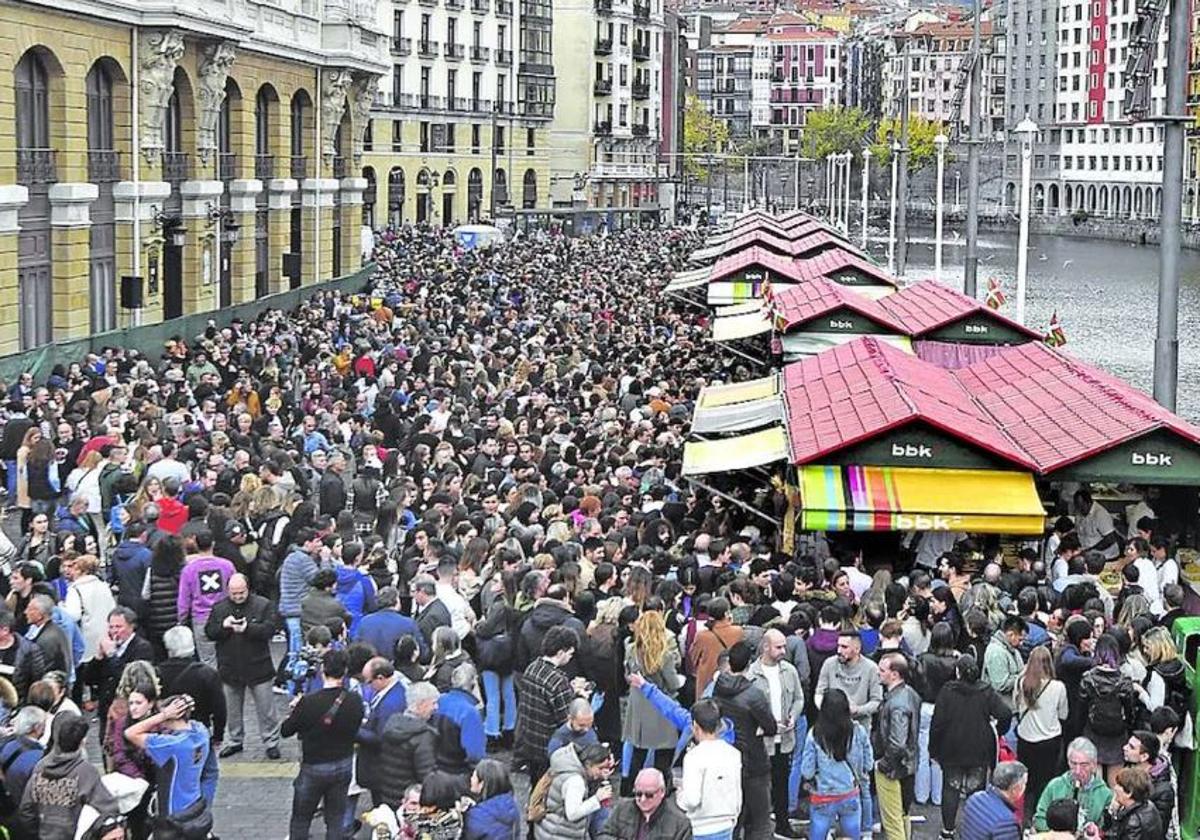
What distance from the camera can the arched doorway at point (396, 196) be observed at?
91.4 metres

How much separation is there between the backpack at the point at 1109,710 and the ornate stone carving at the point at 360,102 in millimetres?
44644

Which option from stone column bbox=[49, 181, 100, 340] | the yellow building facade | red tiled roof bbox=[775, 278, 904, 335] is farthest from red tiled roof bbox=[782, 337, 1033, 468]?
stone column bbox=[49, 181, 100, 340]

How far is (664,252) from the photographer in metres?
70.9

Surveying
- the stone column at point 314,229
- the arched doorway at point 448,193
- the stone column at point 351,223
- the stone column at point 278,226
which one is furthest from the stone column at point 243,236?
the arched doorway at point 448,193

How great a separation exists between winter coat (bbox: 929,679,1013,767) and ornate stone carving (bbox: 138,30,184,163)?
2846cm

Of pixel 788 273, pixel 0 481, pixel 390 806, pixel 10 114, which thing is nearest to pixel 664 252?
pixel 788 273

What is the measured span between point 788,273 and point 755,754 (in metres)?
26.2

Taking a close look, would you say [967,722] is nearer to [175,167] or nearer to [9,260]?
[9,260]

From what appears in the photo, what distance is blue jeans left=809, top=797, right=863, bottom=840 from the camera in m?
11.6

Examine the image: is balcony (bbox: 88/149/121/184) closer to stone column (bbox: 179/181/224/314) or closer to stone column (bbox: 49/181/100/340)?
stone column (bbox: 49/181/100/340)

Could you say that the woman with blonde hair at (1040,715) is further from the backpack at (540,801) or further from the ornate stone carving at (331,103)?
the ornate stone carving at (331,103)

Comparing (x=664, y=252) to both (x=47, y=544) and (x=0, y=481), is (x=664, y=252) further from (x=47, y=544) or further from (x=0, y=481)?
(x=47, y=544)

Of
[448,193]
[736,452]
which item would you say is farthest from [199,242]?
[448,193]

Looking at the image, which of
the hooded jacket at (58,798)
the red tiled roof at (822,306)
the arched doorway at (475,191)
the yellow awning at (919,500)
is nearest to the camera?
the hooded jacket at (58,798)
